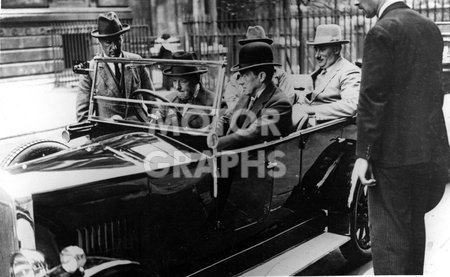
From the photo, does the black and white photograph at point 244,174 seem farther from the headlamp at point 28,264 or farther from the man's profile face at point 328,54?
the man's profile face at point 328,54

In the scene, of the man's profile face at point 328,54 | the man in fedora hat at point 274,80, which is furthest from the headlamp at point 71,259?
the man's profile face at point 328,54

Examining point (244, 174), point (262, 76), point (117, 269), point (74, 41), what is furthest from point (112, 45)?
point (74, 41)

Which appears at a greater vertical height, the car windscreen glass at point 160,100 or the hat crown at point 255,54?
the hat crown at point 255,54

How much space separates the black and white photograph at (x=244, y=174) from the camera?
2066 millimetres

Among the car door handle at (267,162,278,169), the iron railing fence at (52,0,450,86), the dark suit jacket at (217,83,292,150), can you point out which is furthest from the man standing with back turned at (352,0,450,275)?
the iron railing fence at (52,0,450,86)

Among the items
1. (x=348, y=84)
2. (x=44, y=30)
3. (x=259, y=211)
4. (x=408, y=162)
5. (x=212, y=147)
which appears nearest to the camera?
(x=408, y=162)

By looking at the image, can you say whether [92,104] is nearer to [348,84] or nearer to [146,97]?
[146,97]

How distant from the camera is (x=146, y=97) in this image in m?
2.93

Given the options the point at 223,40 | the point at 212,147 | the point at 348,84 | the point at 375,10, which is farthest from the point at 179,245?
the point at 223,40

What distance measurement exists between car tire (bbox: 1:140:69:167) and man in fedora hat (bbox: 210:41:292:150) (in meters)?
0.94

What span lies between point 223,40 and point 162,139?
6.66m

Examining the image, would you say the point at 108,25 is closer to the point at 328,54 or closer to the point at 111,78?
the point at 111,78

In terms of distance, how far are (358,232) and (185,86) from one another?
1.43 metres

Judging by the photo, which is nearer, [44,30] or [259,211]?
[259,211]
